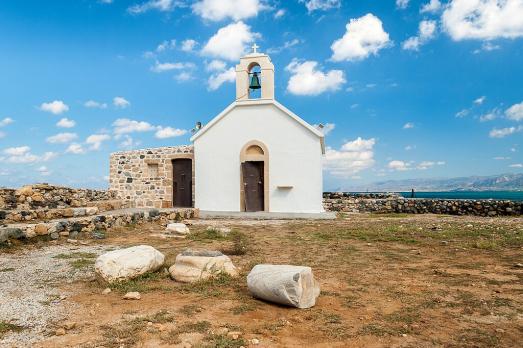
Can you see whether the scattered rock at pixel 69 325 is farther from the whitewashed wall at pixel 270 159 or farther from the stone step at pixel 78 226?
the whitewashed wall at pixel 270 159

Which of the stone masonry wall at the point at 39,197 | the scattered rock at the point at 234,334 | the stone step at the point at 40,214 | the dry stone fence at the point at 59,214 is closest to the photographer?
the scattered rock at the point at 234,334

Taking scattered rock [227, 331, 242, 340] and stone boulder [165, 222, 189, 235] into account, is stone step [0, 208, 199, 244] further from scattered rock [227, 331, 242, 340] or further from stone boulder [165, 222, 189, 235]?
scattered rock [227, 331, 242, 340]

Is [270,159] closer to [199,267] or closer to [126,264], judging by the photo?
[199,267]

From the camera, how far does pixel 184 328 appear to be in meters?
3.98

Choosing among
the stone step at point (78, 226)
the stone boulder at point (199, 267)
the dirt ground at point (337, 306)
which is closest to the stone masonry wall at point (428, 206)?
the stone step at point (78, 226)

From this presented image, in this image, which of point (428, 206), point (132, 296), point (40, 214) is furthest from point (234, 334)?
point (428, 206)

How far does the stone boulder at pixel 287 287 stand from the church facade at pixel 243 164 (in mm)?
12221

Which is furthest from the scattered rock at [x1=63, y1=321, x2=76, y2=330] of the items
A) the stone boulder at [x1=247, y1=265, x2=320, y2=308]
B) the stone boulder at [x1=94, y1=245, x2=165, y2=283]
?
the stone boulder at [x1=247, y1=265, x2=320, y2=308]

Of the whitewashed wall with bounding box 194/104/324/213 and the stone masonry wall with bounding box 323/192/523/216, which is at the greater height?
the whitewashed wall with bounding box 194/104/324/213

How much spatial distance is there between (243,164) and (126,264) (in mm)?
12214

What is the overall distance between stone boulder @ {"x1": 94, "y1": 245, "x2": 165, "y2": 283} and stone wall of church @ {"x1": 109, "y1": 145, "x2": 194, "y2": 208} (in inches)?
505

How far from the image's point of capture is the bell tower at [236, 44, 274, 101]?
17.8 meters

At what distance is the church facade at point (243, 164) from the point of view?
682 inches

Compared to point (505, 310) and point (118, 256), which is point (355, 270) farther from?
point (118, 256)
